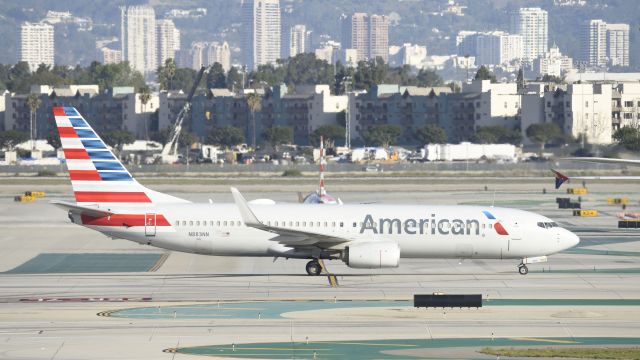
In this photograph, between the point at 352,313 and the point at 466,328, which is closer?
the point at 466,328

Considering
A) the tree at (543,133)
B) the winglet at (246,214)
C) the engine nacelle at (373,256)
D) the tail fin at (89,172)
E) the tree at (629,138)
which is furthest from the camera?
the tree at (543,133)

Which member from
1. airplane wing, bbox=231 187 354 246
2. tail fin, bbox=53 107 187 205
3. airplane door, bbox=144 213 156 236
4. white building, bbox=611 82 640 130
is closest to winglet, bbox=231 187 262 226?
airplane wing, bbox=231 187 354 246

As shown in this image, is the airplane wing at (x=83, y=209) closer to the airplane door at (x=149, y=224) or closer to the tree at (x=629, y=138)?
the airplane door at (x=149, y=224)

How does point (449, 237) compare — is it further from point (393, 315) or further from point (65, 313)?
point (65, 313)

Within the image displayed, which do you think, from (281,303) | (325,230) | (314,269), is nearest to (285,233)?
(325,230)

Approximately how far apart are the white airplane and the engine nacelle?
0.81 metres

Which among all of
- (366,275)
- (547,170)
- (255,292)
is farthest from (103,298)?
(547,170)

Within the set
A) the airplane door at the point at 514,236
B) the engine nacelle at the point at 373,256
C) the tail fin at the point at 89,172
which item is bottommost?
the engine nacelle at the point at 373,256

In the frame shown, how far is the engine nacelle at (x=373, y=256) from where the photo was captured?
52969 mm

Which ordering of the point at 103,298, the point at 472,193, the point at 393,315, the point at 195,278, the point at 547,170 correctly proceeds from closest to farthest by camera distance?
the point at 393,315 < the point at 103,298 < the point at 195,278 < the point at 472,193 < the point at 547,170

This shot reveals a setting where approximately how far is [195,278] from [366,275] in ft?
24.1

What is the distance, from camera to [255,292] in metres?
49.2

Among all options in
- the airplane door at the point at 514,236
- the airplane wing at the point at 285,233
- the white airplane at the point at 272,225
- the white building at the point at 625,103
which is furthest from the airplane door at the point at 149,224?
the white building at the point at 625,103

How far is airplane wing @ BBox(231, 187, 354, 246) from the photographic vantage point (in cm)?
5203
